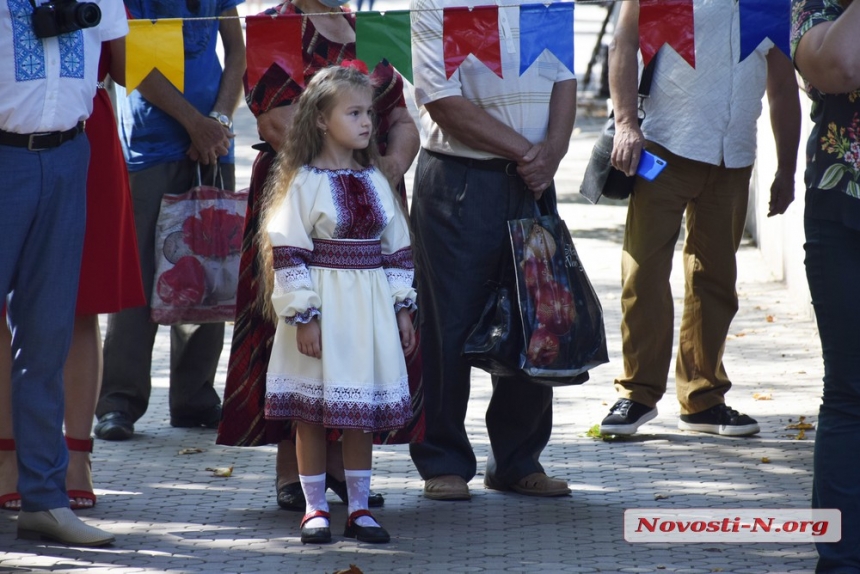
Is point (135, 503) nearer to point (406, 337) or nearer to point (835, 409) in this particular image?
point (406, 337)

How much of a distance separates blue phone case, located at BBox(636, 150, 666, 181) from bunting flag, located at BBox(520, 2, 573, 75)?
853mm

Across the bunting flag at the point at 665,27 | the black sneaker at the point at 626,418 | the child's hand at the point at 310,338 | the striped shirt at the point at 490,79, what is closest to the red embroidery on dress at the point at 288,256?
the child's hand at the point at 310,338

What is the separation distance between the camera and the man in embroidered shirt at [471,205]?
486cm

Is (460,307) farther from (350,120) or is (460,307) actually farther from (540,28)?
(540,28)

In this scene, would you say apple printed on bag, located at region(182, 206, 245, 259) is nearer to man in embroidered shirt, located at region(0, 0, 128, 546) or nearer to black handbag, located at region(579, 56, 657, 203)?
man in embroidered shirt, located at region(0, 0, 128, 546)

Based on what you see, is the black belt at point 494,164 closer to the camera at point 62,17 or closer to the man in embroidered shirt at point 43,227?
the man in embroidered shirt at point 43,227

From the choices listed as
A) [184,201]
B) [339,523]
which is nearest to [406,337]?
[339,523]

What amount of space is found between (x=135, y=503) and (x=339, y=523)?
2.78ft

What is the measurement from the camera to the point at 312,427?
4.48 m

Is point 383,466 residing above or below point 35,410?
below

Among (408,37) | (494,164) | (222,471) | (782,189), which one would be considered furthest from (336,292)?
(782,189)

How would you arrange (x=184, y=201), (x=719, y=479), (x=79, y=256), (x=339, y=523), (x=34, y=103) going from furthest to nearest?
(x=184, y=201)
(x=719, y=479)
(x=339, y=523)
(x=79, y=256)
(x=34, y=103)

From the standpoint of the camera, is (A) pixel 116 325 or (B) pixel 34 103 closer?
(B) pixel 34 103

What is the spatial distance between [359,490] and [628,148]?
6.52 feet
